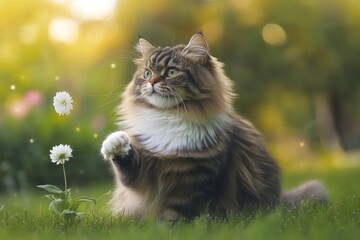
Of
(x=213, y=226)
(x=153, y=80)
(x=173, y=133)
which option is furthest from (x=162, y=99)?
(x=213, y=226)

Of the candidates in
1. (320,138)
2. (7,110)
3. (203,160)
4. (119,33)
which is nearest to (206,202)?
(203,160)

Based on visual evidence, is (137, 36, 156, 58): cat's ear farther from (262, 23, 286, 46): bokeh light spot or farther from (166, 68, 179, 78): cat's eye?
(262, 23, 286, 46): bokeh light spot

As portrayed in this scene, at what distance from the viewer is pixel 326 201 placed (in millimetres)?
5246

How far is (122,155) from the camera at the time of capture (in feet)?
13.7

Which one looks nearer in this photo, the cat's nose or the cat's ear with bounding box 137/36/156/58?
the cat's nose

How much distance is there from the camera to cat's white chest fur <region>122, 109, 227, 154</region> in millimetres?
4402

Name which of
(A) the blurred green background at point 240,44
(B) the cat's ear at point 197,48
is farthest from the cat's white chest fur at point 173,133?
(A) the blurred green background at point 240,44

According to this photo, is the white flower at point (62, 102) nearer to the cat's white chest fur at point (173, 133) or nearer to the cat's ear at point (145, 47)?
the cat's white chest fur at point (173, 133)

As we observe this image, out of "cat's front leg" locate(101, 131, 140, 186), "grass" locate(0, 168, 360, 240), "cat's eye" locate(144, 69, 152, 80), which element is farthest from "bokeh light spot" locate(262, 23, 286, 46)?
"cat's front leg" locate(101, 131, 140, 186)

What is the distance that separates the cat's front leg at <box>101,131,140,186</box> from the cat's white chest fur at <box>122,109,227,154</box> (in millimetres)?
183

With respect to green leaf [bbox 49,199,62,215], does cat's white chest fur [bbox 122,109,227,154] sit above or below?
above

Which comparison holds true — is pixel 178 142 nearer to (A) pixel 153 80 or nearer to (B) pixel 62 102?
(A) pixel 153 80

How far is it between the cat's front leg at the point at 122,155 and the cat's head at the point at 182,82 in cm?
39

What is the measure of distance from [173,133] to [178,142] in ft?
0.27
